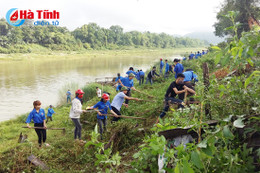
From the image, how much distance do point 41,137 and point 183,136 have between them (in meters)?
5.44

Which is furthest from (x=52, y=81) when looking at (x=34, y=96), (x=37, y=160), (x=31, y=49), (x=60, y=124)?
(x=31, y=49)

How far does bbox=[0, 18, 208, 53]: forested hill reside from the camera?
174 feet

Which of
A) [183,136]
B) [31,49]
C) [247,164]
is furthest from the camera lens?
[31,49]

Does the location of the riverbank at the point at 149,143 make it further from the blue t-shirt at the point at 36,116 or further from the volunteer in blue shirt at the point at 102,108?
the blue t-shirt at the point at 36,116

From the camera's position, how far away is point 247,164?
4.06ft

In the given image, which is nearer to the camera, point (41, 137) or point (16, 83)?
point (41, 137)

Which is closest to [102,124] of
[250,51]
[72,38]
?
[250,51]

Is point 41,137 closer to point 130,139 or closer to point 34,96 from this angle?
point 130,139

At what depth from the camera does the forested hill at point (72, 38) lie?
174 ft

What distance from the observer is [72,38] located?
72.1 metres

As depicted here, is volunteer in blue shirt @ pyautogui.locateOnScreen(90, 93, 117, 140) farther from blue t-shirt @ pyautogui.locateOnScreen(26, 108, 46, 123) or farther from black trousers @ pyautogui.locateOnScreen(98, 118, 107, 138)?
blue t-shirt @ pyautogui.locateOnScreen(26, 108, 46, 123)

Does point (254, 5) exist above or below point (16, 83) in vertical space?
above

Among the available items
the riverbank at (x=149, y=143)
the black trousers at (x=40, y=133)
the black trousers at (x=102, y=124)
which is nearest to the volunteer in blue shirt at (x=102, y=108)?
the black trousers at (x=102, y=124)

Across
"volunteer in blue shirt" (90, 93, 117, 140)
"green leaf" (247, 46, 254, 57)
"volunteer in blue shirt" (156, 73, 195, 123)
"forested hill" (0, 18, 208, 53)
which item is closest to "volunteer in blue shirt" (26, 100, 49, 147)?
"volunteer in blue shirt" (90, 93, 117, 140)
